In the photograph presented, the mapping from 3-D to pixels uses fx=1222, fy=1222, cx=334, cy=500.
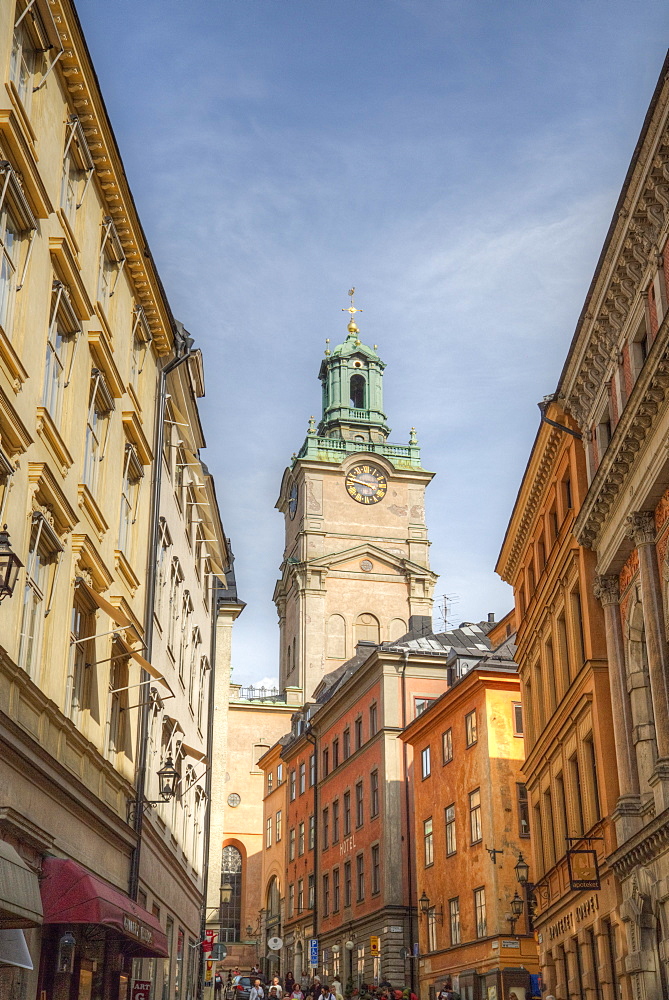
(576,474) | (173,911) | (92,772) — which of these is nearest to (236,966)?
(173,911)

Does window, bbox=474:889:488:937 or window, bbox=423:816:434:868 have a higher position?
window, bbox=423:816:434:868

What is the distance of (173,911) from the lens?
1143 inches

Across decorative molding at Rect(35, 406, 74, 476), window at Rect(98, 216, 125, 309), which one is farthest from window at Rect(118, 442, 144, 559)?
decorative molding at Rect(35, 406, 74, 476)

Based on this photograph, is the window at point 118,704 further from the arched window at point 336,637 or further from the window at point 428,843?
the arched window at point 336,637

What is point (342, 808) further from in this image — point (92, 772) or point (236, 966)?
point (92, 772)

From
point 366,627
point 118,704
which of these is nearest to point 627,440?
point 118,704

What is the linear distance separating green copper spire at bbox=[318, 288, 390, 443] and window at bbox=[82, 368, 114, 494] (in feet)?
266

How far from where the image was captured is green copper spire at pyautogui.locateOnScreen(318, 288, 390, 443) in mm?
104250

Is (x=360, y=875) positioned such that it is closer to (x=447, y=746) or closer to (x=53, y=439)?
(x=447, y=746)

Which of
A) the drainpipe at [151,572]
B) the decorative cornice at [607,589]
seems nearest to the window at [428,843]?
the decorative cornice at [607,589]

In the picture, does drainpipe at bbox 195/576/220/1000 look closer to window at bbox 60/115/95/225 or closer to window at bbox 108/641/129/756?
window at bbox 108/641/129/756

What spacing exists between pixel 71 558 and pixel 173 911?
1437cm

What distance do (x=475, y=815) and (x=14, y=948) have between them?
102 feet

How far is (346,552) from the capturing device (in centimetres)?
9181
